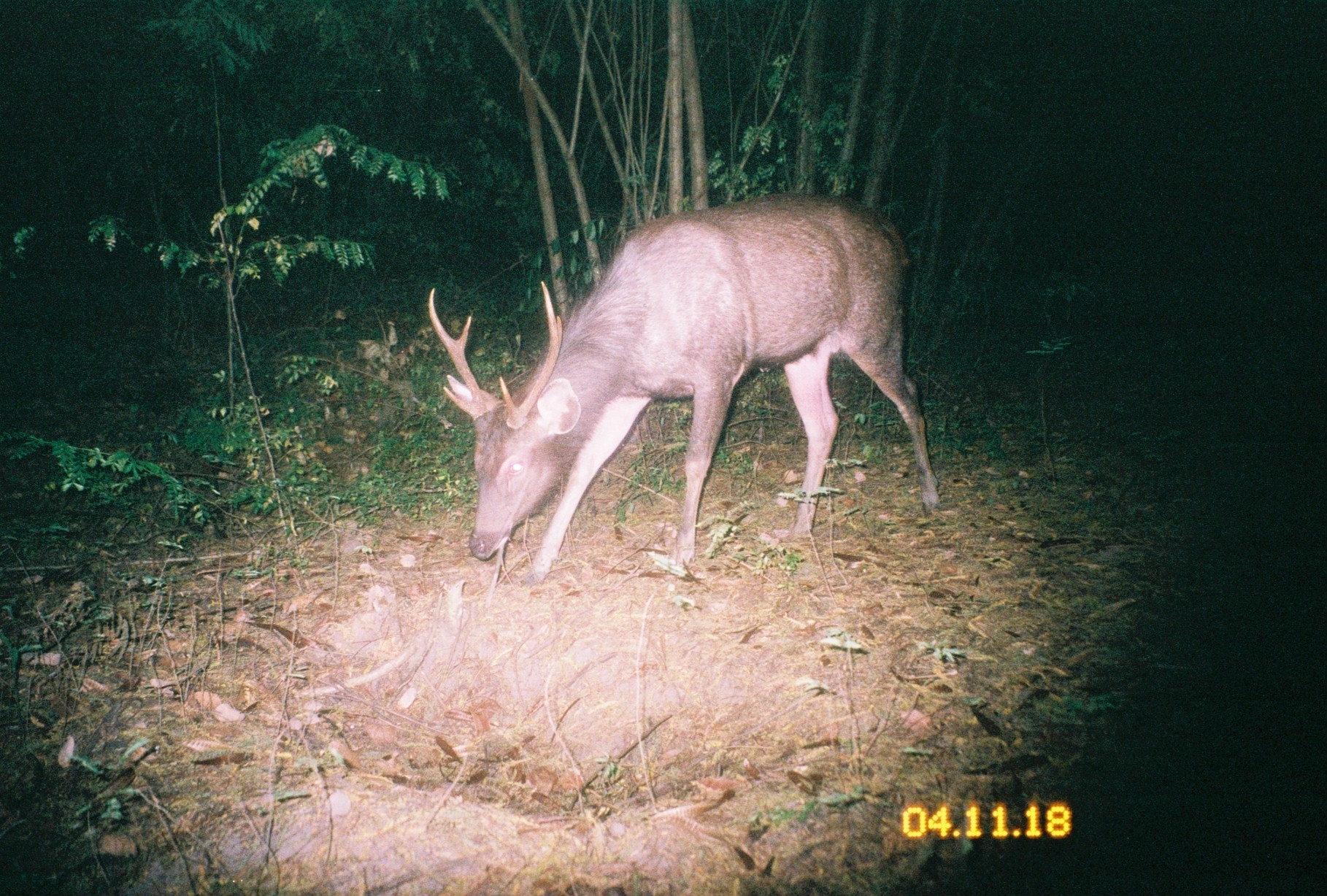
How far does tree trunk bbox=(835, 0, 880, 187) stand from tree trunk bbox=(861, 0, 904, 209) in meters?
0.34

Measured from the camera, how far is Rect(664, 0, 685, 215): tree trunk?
218 inches

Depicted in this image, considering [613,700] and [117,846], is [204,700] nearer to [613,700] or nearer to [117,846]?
[117,846]

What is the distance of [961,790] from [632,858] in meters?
1.23

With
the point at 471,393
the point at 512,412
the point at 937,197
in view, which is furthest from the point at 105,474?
the point at 937,197

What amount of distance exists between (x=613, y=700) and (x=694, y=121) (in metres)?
4.92

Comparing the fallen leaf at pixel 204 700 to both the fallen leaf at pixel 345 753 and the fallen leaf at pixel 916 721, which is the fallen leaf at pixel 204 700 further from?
the fallen leaf at pixel 916 721

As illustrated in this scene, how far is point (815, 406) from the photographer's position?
5332mm

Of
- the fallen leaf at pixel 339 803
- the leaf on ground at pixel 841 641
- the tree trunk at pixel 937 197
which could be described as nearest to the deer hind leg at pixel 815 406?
the leaf on ground at pixel 841 641

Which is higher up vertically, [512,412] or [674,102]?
[674,102]

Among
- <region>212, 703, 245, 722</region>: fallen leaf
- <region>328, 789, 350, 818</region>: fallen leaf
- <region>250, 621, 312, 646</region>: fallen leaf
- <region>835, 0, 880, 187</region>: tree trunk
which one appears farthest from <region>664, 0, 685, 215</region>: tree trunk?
<region>328, 789, 350, 818</region>: fallen leaf

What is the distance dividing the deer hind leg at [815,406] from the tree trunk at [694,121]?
1.76 meters

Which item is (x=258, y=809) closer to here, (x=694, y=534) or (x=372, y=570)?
(x=372, y=570)

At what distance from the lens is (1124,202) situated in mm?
14430

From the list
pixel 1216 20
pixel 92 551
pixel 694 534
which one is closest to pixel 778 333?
pixel 694 534
